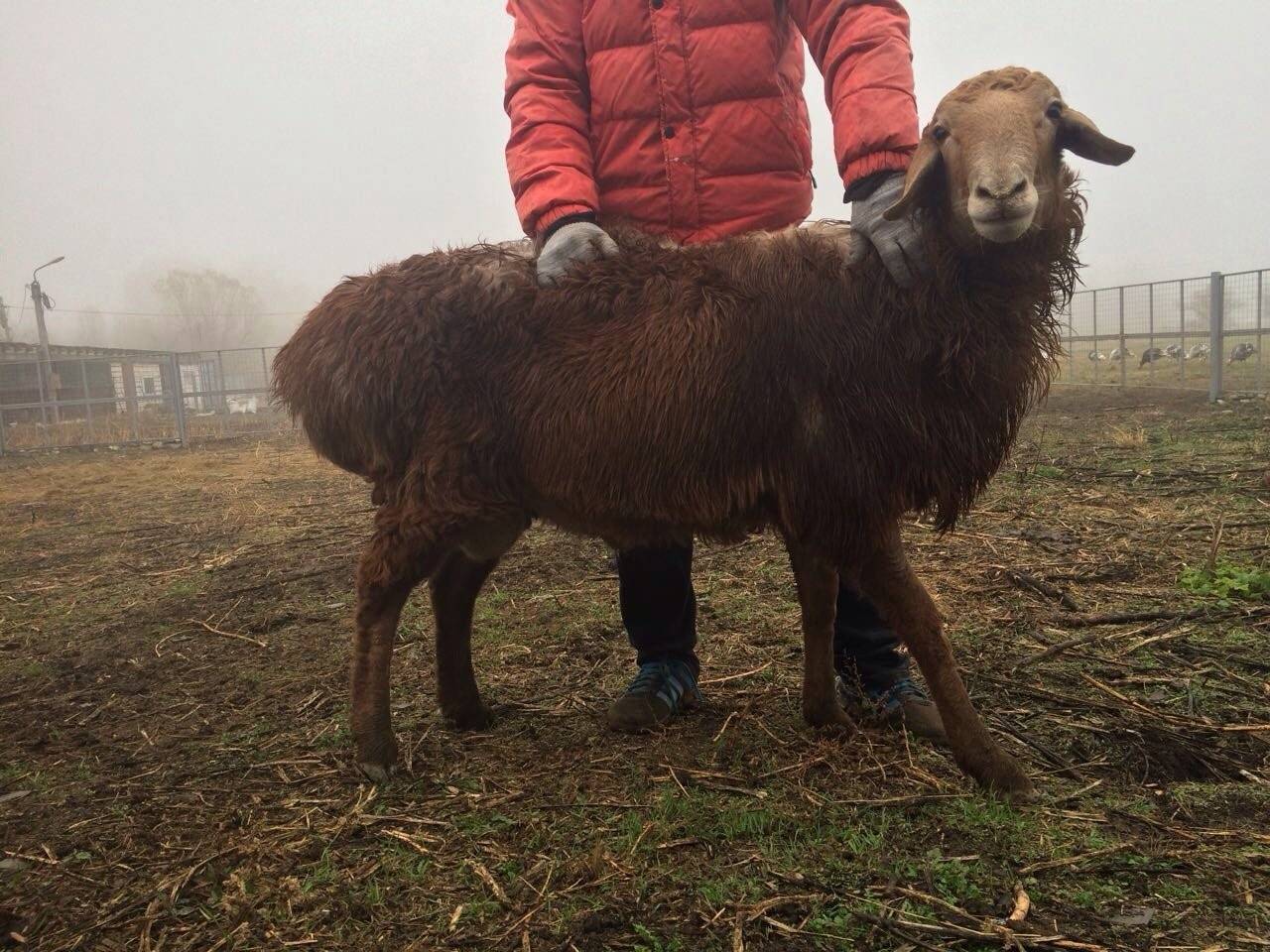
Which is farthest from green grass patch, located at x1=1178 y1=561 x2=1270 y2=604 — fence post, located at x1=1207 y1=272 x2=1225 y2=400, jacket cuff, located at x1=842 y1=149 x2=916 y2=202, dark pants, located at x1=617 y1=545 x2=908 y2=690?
fence post, located at x1=1207 y1=272 x2=1225 y2=400

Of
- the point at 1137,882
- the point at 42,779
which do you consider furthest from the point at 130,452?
the point at 1137,882

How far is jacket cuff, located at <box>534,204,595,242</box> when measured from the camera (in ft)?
8.72

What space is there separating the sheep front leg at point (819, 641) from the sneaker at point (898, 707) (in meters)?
0.15

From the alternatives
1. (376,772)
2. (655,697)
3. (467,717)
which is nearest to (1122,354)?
(655,697)

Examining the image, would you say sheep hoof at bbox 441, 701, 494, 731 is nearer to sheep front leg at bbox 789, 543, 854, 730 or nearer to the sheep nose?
sheep front leg at bbox 789, 543, 854, 730

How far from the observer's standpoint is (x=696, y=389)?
2369 millimetres

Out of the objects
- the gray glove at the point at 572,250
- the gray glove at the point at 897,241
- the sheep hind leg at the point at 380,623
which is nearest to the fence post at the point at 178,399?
the sheep hind leg at the point at 380,623

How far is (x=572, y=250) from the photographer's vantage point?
258cm

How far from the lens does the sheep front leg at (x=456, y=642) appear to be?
292 cm

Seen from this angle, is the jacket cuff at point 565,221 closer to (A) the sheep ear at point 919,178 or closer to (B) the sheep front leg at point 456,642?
(A) the sheep ear at point 919,178

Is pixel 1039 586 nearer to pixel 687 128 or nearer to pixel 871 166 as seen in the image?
pixel 871 166

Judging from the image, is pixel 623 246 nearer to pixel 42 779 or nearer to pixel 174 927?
pixel 174 927

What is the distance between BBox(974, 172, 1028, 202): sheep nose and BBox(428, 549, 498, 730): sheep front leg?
1832mm

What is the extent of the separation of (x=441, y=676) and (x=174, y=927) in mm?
1111
